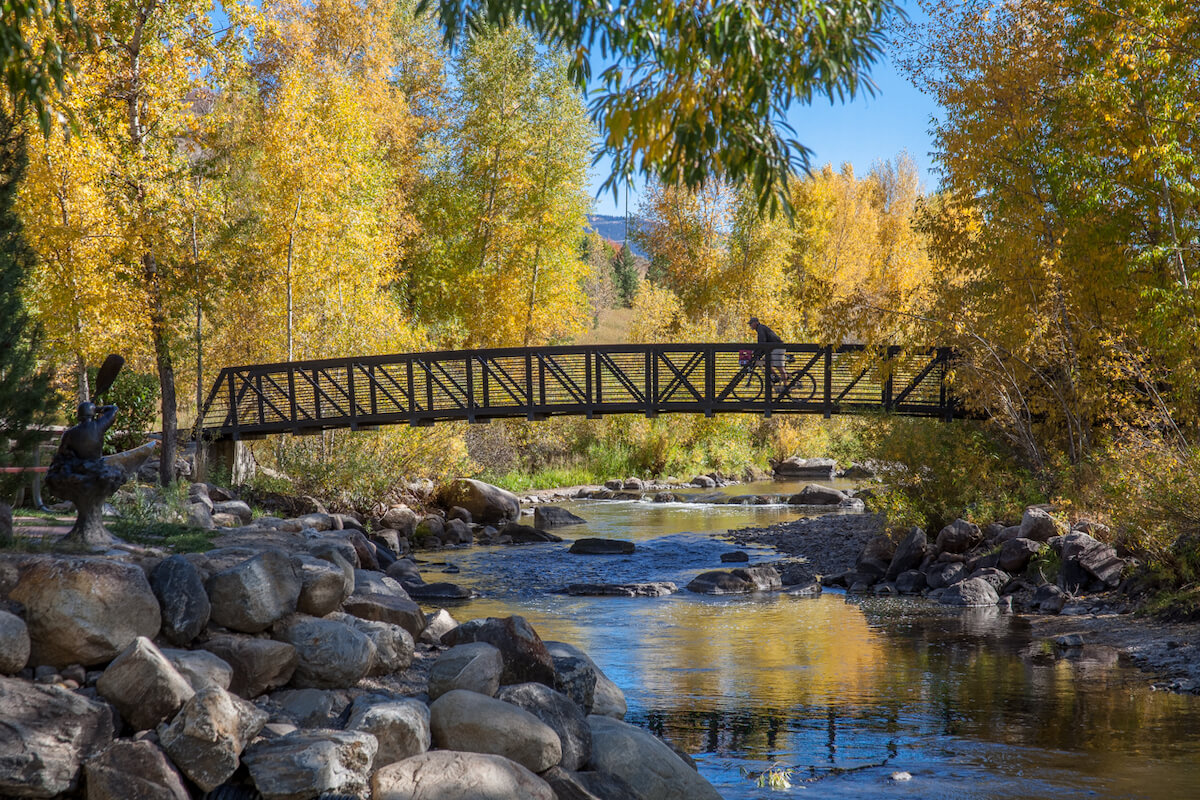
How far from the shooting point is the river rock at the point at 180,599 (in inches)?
228

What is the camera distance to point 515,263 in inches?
1102

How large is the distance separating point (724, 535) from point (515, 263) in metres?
12.4

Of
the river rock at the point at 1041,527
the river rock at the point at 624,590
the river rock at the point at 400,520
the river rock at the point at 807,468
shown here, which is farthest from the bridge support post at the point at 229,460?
the river rock at the point at 807,468

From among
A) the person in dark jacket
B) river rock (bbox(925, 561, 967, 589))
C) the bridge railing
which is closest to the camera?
river rock (bbox(925, 561, 967, 589))

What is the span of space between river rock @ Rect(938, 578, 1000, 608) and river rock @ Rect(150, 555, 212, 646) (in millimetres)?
8643

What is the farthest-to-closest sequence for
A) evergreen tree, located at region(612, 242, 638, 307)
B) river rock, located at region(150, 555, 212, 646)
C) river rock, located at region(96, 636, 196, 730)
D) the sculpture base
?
evergreen tree, located at region(612, 242, 638, 307) < the sculpture base < river rock, located at region(150, 555, 212, 646) < river rock, located at region(96, 636, 196, 730)

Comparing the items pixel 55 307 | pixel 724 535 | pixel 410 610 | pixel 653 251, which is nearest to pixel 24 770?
pixel 410 610

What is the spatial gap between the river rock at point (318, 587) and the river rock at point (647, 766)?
1990 millimetres

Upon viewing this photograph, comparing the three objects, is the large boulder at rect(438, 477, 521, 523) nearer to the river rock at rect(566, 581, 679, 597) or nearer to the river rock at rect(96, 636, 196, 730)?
the river rock at rect(566, 581, 679, 597)

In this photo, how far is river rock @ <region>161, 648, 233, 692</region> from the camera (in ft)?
17.9

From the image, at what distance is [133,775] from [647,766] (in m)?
2.68

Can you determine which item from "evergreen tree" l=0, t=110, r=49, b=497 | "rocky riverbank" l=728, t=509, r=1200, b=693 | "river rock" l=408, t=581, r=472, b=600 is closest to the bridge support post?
"river rock" l=408, t=581, r=472, b=600

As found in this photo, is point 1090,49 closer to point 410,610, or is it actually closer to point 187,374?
point 410,610

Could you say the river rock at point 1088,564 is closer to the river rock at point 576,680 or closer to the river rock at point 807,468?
the river rock at point 576,680
